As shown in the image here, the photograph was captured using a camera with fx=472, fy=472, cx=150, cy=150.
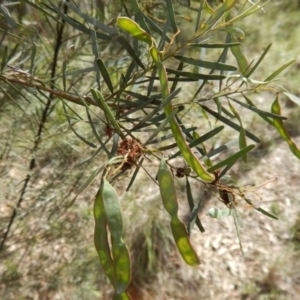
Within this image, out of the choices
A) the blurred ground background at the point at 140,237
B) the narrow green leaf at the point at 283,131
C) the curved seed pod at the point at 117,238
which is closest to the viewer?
the curved seed pod at the point at 117,238

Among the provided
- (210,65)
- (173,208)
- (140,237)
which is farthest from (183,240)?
(140,237)

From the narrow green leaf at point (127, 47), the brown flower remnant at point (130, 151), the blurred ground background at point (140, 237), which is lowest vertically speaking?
the brown flower remnant at point (130, 151)

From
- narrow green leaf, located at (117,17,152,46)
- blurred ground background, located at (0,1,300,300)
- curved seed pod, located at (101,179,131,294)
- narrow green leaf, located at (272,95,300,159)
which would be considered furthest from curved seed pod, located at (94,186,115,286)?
blurred ground background, located at (0,1,300,300)

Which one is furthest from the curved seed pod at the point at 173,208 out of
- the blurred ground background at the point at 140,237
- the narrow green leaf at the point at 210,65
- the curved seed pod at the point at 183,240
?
the blurred ground background at the point at 140,237

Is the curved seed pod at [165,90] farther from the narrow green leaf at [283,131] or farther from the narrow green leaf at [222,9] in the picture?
the narrow green leaf at [283,131]

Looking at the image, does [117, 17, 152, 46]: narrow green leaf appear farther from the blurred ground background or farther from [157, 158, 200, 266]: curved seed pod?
the blurred ground background

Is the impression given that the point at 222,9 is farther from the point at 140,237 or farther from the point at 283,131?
the point at 140,237
